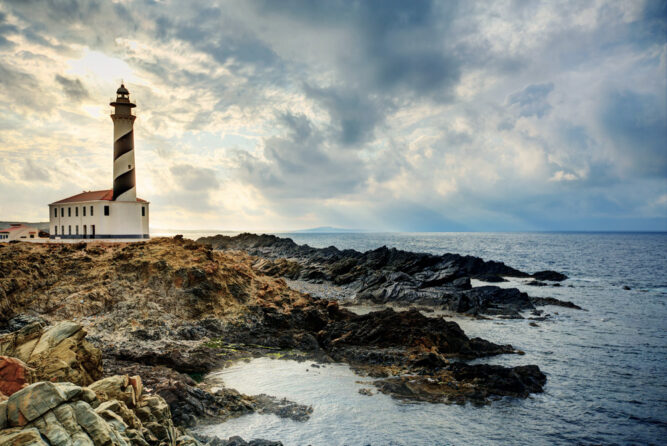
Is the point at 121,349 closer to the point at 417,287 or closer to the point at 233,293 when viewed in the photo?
the point at 233,293

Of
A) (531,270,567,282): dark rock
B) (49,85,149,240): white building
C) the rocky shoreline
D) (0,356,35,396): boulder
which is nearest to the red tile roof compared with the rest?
(49,85,149,240): white building

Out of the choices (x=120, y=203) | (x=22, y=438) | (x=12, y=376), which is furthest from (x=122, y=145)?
(x=22, y=438)

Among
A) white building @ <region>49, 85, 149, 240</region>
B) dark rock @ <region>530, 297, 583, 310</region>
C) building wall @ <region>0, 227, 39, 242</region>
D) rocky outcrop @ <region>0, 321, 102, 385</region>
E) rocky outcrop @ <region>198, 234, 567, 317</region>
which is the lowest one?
dark rock @ <region>530, 297, 583, 310</region>

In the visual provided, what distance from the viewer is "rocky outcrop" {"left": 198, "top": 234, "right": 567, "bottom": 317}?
30156 millimetres

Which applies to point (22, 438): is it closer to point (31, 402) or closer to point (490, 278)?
point (31, 402)

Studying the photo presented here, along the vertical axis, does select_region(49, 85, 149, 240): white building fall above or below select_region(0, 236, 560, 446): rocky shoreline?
above

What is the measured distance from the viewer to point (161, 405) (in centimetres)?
837

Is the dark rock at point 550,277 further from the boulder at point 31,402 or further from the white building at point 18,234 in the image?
the white building at point 18,234

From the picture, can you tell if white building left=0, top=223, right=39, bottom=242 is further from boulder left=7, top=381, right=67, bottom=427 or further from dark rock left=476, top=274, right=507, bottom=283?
dark rock left=476, top=274, right=507, bottom=283

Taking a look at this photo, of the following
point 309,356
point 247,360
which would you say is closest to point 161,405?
point 247,360

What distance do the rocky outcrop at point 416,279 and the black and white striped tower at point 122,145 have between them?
1408 cm

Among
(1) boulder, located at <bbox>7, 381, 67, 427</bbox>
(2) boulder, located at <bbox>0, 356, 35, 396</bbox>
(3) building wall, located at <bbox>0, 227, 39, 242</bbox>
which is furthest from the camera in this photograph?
(3) building wall, located at <bbox>0, 227, 39, 242</bbox>

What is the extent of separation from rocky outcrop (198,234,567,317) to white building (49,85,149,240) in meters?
13.0

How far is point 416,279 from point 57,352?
3127 cm
